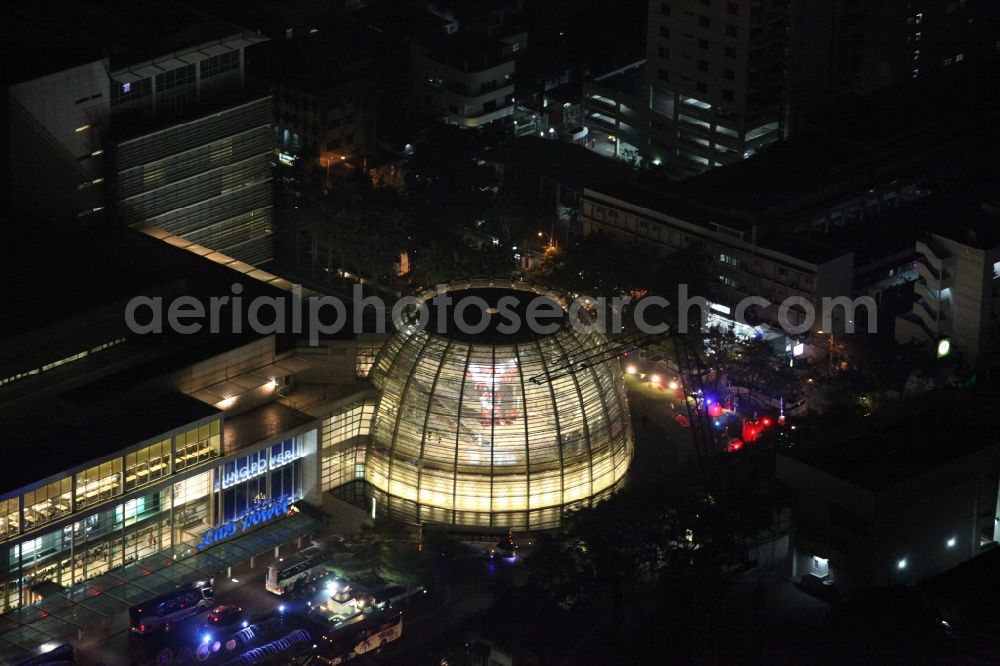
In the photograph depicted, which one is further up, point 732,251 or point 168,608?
point 732,251

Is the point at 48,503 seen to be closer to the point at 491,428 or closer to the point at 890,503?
the point at 491,428

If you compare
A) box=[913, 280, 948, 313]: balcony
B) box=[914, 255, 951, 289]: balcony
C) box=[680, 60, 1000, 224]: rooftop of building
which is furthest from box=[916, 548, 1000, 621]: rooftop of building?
box=[680, 60, 1000, 224]: rooftop of building

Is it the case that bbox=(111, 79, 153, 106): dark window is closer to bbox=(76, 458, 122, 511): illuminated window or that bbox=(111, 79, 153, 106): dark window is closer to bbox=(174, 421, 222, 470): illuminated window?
bbox=(174, 421, 222, 470): illuminated window

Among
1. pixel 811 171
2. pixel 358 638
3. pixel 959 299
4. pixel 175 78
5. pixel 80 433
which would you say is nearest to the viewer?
pixel 358 638

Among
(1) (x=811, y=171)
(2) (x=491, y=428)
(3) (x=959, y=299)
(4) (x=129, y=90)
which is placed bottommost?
(3) (x=959, y=299)

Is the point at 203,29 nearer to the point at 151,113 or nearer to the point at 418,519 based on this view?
the point at 151,113

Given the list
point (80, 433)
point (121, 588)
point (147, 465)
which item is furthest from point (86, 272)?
point (121, 588)

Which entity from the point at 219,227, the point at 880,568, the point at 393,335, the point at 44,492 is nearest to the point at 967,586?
the point at 880,568
